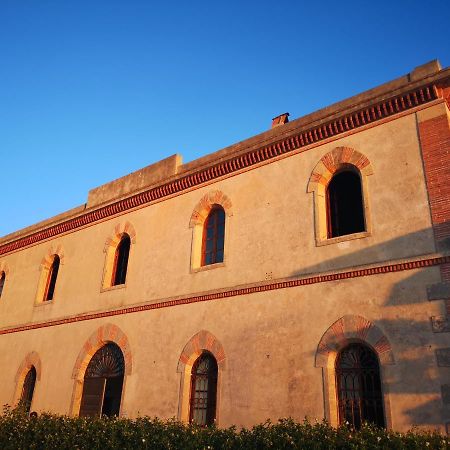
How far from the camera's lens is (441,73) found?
316 inches

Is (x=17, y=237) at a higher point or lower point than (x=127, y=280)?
higher

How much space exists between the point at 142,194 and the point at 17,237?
6124 mm

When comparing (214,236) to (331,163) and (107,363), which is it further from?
(107,363)

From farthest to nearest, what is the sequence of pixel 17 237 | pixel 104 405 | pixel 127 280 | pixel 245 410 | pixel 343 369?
1. pixel 17 237
2. pixel 127 280
3. pixel 104 405
4. pixel 245 410
5. pixel 343 369

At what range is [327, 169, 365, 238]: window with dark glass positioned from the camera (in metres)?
8.72

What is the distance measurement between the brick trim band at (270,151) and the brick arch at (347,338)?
3678 millimetres

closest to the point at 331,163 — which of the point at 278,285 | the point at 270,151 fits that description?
the point at 270,151

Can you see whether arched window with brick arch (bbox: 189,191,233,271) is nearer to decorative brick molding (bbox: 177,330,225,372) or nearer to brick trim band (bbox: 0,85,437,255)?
brick trim band (bbox: 0,85,437,255)

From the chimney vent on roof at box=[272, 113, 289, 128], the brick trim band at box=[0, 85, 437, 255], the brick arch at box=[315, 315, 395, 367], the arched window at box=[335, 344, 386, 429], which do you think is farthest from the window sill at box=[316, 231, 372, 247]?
Result: the chimney vent on roof at box=[272, 113, 289, 128]

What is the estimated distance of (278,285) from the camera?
8773 millimetres

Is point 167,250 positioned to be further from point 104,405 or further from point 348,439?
point 348,439

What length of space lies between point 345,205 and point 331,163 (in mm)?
852

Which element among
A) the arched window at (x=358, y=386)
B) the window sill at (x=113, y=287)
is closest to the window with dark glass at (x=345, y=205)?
the arched window at (x=358, y=386)

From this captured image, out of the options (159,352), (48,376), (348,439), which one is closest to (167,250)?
(159,352)
